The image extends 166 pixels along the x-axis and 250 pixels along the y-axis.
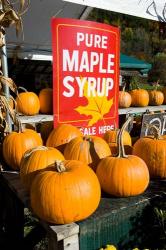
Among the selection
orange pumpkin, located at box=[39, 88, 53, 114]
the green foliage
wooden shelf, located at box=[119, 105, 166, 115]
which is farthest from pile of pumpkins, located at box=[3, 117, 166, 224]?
the green foliage

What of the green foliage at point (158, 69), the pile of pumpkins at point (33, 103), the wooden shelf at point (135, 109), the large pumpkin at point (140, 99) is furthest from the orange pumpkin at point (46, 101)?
the green foliage at point (158, 69)

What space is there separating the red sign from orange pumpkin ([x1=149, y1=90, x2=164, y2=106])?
1948mm

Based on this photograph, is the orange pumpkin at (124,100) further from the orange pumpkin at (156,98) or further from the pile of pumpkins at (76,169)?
the pile of pumpkins at (76,169)

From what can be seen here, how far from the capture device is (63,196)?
1420 mm

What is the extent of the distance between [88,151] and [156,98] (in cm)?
282

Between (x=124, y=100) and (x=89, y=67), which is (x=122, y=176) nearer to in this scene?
(x=89, y=67)

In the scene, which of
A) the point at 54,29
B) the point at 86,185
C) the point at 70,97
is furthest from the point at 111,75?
the point at 86,185

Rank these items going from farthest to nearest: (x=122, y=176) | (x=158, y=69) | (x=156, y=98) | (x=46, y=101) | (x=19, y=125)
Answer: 1. (x=158, y=69)
2. (x=156, y=98)
3. (x=46, y=101)
4. (x=19, y=125)
5. (x=122, y=176)

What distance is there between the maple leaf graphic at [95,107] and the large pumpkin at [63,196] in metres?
0.97

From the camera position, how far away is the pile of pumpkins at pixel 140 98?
3958 millimetres

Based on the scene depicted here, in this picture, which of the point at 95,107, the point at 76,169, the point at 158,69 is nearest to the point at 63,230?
the point at 76,169

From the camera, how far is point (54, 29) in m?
2.19

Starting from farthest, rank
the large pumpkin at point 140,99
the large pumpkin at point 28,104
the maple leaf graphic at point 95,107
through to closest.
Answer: the large pumpkin at point 140,99
the large pumpkin at point 28,104
the maple leaf graphic at point 95,107

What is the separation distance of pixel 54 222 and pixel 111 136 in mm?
973
